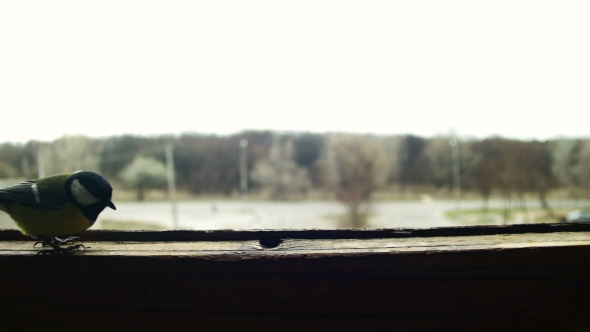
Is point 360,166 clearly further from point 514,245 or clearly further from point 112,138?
point 514,245

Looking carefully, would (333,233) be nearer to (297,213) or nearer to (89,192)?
(89,192)

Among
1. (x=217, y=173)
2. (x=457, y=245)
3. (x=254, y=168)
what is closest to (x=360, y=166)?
(x=254, y=168)

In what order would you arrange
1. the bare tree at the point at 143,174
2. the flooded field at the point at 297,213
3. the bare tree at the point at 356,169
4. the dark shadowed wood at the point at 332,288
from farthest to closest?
1. the bare tree at the point at 356,169
2. the flooded field at the point at 297,213
3. the bare tree at the point at 143,174
4. the dark shadowed wood at the point at 332,288

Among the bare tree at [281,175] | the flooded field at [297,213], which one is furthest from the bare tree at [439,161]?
the bare tree at [281,175]

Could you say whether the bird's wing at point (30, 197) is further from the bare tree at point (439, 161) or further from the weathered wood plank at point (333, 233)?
the bare tree at point (439, 161)

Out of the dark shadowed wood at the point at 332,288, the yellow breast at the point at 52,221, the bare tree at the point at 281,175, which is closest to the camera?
the dark shadowed wood at the point at 332,288

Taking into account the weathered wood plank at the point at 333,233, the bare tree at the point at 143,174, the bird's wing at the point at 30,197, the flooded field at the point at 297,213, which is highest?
the bare tree at the point at 143,174

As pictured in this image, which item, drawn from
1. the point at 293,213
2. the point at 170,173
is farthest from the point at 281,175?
the point at 170,173
